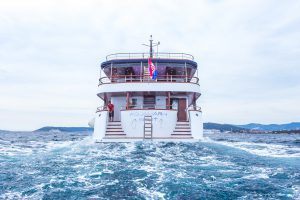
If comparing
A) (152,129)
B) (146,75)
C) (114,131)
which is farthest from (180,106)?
(114,131)

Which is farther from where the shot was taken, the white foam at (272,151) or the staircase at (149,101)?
the staircase at (149,101)

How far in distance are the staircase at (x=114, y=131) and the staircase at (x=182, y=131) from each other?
3.74m

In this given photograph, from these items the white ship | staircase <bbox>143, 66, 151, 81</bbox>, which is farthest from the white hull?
staircase <bbox>143, 66, 151, 81</bbox>

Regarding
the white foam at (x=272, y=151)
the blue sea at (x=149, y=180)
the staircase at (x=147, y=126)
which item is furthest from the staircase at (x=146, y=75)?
the blue sea at (x=149, y=180)

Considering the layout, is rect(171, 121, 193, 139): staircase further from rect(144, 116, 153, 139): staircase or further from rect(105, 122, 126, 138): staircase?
rect(105, 122, 126, 138): staircase

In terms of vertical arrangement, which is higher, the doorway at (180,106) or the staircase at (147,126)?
the doorway at (180,106)

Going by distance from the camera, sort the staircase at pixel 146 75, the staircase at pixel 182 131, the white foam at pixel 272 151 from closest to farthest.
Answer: the white foam at pixel 272 151
the staircase at pixel 182 131
the staircase at pixel 146 75

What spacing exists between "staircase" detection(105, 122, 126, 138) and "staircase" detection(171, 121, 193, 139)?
3744 mm

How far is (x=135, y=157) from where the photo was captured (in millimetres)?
11742

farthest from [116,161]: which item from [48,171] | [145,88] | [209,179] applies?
[145,88]

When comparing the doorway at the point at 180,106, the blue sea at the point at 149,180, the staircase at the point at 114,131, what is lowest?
the blue sea at the point at 149,180

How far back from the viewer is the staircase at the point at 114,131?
18459 mm

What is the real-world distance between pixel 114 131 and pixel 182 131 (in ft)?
16.3

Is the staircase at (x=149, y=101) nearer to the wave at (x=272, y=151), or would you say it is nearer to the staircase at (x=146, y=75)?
the staircase at (x=146, y=75)
